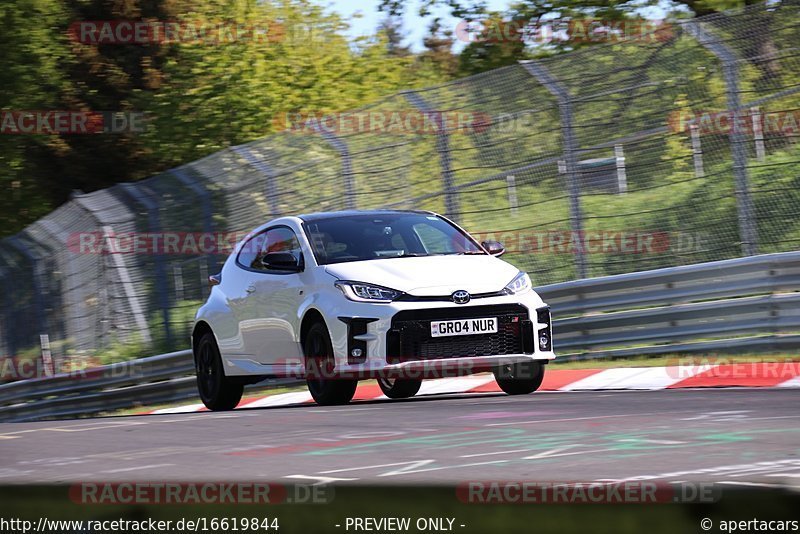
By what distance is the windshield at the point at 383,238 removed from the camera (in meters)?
10.7

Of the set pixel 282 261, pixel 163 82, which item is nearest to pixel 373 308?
pixel 282 261

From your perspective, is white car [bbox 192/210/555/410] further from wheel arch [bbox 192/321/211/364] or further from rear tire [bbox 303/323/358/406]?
wheel arch [bbox 192/321/211/364]

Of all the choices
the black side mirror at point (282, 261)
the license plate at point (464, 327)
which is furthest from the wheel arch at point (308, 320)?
the license plate at point (464, 327)

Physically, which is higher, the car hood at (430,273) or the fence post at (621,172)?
the fence post at (621,172)

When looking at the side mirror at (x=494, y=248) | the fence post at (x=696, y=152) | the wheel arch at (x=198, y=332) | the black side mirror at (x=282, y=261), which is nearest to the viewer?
the black side mirror at (x=282, y=261)

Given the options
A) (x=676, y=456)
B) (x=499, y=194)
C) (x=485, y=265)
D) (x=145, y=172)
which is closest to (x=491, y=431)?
(x=676, y=456)

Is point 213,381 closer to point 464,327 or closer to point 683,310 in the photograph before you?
point 464,327

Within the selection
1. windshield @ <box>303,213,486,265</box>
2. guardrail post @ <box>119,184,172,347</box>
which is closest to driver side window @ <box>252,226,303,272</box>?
windshield @ <box>303,213,486,265</box>

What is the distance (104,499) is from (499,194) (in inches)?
441

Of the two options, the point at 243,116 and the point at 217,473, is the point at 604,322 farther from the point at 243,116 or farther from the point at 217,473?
the point at 243,116

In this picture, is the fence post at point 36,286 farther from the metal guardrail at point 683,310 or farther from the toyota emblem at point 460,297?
the toyota emblem at point 460,297

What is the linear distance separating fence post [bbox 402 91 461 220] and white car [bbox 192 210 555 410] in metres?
2.64

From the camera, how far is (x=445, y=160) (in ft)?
46.5

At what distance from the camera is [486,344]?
1001 cm
